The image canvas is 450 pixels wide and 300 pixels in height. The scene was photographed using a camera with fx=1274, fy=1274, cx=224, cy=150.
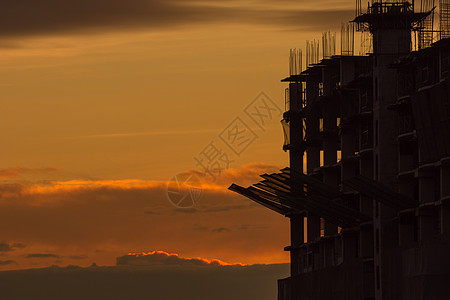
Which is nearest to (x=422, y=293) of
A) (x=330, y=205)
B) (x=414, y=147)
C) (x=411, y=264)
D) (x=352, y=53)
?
(x=411, y=264)

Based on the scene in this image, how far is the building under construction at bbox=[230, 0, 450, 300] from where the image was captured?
89.8m

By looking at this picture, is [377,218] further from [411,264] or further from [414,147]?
[411,264]

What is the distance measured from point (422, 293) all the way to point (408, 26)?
1133 inches

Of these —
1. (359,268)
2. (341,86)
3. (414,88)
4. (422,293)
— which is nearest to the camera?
(422,293)

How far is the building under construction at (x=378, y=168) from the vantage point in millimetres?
89750

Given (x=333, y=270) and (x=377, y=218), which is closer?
(x=377, y=218)

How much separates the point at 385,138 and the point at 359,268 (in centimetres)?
1111

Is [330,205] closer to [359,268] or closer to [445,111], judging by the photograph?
[359,268]

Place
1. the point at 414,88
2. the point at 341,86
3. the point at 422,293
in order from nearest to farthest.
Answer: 1. the point at 422,293
2. the point at 414,88
3. the point at 341,86

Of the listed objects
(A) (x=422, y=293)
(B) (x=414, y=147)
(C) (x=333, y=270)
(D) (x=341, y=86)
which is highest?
(D) (x=341, y=86)

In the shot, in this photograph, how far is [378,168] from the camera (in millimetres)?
104125

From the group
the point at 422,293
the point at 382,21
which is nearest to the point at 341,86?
the point at 382,21

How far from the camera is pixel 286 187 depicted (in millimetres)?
118750

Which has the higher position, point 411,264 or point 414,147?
point 414,147
